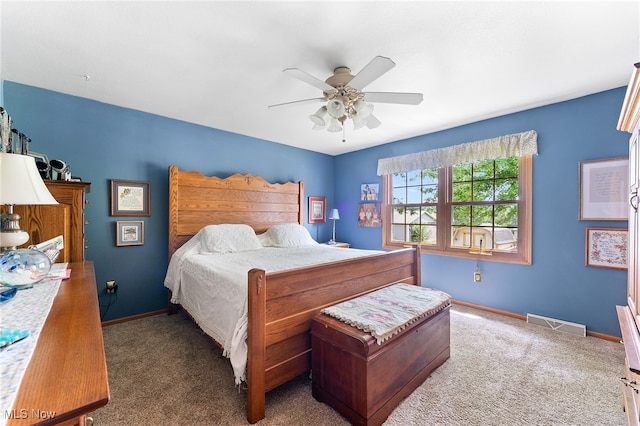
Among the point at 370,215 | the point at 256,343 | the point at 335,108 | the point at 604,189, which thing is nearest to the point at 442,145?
the point at 370,215

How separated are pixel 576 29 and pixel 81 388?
2.87 m

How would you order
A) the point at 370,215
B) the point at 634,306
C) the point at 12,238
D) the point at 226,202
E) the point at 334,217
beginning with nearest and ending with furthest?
the point at 634,306
the point at 12,238
the point at 226,202
the point at 370,215
the point at 334,217

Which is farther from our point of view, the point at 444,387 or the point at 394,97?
the point at 394,97

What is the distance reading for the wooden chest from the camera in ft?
4.81

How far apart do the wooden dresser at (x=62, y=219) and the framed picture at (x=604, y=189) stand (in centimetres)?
444

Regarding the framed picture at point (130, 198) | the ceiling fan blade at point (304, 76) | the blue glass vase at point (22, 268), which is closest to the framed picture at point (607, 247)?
the ceiling fan blade at point (304, 76)

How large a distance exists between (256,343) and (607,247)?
3.28 m

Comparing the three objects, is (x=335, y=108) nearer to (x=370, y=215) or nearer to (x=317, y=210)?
(x=370, y=215)

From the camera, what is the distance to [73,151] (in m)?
2.70

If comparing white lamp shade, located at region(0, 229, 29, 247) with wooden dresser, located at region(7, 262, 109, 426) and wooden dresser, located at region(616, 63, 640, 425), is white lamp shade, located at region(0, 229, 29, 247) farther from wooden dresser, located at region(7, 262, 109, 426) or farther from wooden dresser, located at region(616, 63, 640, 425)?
wooden dresser, located at region(616, 63, 640, 425)

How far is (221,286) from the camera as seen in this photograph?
6.55 feet

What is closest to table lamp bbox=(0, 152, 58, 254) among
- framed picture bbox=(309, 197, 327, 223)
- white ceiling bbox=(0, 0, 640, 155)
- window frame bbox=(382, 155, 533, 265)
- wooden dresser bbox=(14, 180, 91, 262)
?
wooden dresser bbox=(14, 180, 91, 262)

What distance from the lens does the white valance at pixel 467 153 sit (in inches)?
117

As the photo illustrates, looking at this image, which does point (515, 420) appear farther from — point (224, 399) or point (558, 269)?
point (558, 269)
